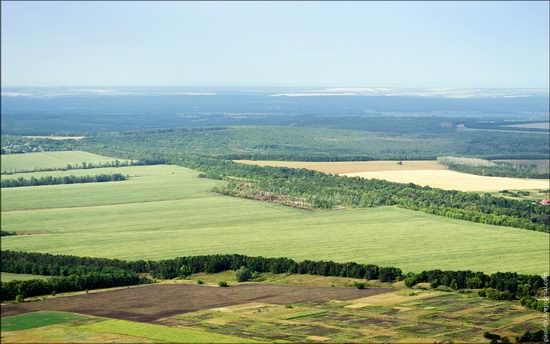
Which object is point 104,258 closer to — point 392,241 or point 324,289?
point 324,289

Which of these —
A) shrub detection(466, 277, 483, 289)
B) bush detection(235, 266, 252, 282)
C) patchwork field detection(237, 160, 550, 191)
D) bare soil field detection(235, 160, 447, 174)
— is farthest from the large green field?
bare soil field detection(235, 160, 447, 174)

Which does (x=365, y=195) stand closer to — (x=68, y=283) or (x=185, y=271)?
(x=185, y=271)

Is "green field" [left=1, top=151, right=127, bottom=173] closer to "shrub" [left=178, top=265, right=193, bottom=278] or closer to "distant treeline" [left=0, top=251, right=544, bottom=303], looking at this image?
"distant treeline" [left=0, top=251, right=544, bottom=303]

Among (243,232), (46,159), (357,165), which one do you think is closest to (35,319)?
(243,232)

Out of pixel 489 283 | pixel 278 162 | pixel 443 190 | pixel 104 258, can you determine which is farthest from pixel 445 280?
pixel 278 162

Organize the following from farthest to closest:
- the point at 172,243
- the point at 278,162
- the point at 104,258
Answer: the point at 278,162
the point at 172,243
the point at 104,258

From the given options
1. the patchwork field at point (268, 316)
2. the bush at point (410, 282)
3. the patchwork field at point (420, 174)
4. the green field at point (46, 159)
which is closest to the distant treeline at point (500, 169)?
the patchwork field at point (420, 174)
